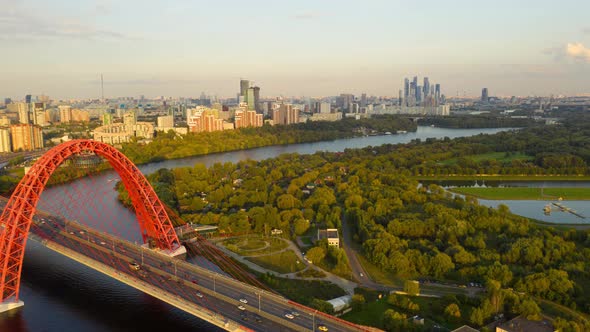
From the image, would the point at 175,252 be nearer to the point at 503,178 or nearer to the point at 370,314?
the point at 370,314

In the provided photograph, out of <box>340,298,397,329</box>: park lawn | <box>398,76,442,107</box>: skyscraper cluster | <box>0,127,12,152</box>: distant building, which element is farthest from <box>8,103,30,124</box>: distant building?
<box>398,76,442,107</box>: skyscraper cluster

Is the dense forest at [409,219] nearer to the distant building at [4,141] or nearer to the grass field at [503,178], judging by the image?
the grass field at [503,178]

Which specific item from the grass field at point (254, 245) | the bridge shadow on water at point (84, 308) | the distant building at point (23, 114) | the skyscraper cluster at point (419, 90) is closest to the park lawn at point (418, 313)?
the bridge shadow on water at point (84, 308)

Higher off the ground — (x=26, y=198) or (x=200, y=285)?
(x=26, y=198)

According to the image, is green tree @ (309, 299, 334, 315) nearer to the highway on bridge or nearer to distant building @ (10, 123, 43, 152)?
the highway on bridge

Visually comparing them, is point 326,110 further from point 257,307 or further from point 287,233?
point 257,307

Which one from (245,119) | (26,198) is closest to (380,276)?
(26,198)

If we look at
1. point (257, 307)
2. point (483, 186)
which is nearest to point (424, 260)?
point (257, 307)

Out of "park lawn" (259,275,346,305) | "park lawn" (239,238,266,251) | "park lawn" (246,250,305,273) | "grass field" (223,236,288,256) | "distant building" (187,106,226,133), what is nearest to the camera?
"park lawn" (259,275,346,305)
